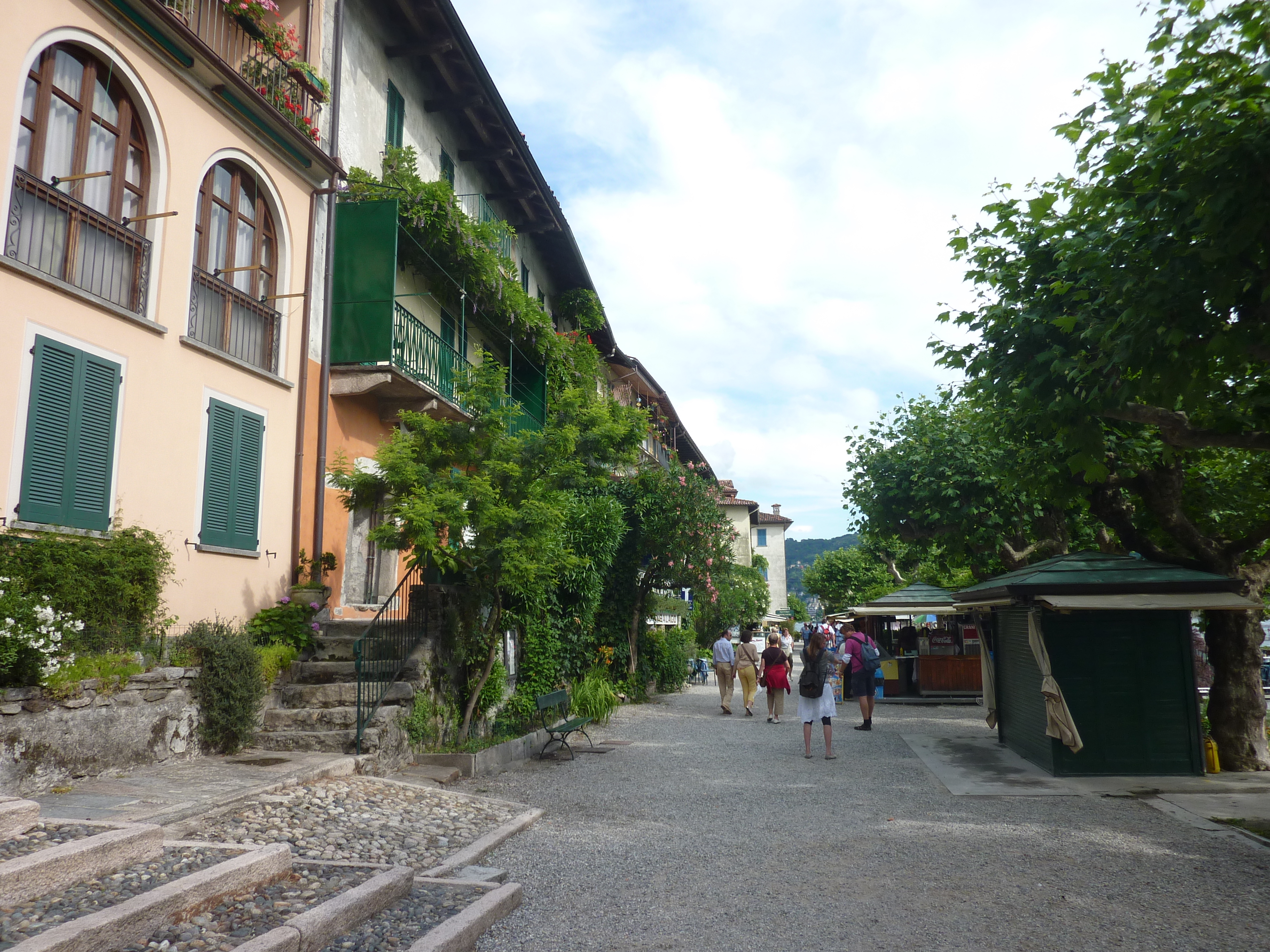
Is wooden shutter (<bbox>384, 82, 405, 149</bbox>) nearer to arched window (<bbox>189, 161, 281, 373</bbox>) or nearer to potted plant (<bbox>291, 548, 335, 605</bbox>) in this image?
arched window (<bbox>189, 161, 281, 373</bbox>)

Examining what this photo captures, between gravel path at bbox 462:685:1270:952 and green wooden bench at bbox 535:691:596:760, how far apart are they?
4.47ft

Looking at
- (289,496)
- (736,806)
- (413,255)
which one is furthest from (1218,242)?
(413,255)

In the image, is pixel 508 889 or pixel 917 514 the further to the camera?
pixel 917 514

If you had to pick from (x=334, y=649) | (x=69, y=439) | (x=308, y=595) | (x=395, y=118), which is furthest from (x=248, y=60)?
(x=334, y=649)

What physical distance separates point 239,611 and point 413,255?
707cm

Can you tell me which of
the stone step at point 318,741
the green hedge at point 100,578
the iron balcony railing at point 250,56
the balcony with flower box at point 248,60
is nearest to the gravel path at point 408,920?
the green hedge at point 100,578

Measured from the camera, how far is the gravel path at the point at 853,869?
5.05 meters

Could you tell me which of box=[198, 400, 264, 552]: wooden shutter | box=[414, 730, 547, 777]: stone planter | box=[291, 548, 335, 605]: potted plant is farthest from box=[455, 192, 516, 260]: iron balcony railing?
box=[414, 730, 547, 777]: stone planter

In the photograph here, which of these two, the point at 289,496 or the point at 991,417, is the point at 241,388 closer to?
the point at 289,496

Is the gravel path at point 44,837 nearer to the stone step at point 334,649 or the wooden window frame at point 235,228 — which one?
the stone step at point 334,649

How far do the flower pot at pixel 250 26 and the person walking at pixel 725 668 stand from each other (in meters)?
14.1

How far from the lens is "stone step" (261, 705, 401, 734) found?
9750 mm

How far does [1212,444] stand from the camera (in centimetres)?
814

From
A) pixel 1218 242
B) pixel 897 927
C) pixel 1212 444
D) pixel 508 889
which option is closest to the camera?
pixel 897 927
